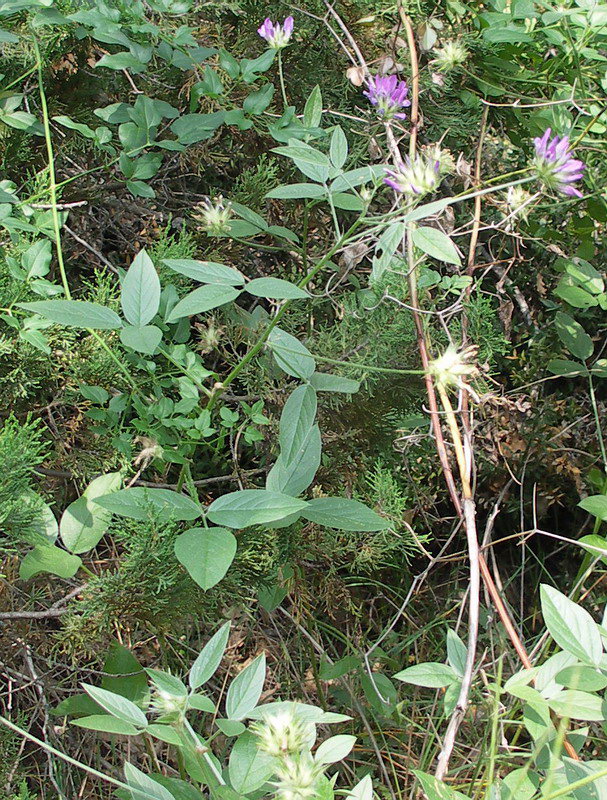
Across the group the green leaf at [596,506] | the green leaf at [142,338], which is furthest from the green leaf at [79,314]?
the green leaf at [596,506]

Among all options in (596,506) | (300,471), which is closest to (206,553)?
(300,471)

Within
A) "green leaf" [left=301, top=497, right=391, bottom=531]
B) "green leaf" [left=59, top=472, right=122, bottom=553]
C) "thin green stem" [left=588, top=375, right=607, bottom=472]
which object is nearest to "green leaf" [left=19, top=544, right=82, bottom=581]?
"green leaf" [left=59, top=472, right=122, bottom=553]

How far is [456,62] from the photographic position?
3.94ft

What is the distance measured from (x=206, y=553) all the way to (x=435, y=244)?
0.35 meters

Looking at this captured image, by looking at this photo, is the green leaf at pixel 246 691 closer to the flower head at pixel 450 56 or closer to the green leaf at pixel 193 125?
the green leaf at pixel 193 125

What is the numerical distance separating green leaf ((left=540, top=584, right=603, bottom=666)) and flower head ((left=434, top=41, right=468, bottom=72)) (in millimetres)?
825

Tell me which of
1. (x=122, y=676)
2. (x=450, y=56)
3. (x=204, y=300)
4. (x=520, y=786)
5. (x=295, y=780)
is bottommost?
(x=122, y=676)

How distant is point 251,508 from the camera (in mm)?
739

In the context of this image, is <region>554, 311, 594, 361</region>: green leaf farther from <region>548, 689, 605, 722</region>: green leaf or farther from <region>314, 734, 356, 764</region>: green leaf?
<region>314, 734, 356, 764</region>: green leaf

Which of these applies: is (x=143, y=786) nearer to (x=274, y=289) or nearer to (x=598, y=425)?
(x=274, y=289)

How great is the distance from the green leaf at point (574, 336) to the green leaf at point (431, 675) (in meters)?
0.68

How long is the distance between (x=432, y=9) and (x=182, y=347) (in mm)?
812

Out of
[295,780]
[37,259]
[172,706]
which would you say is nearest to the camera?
[295,780]

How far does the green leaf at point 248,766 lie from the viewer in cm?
68
